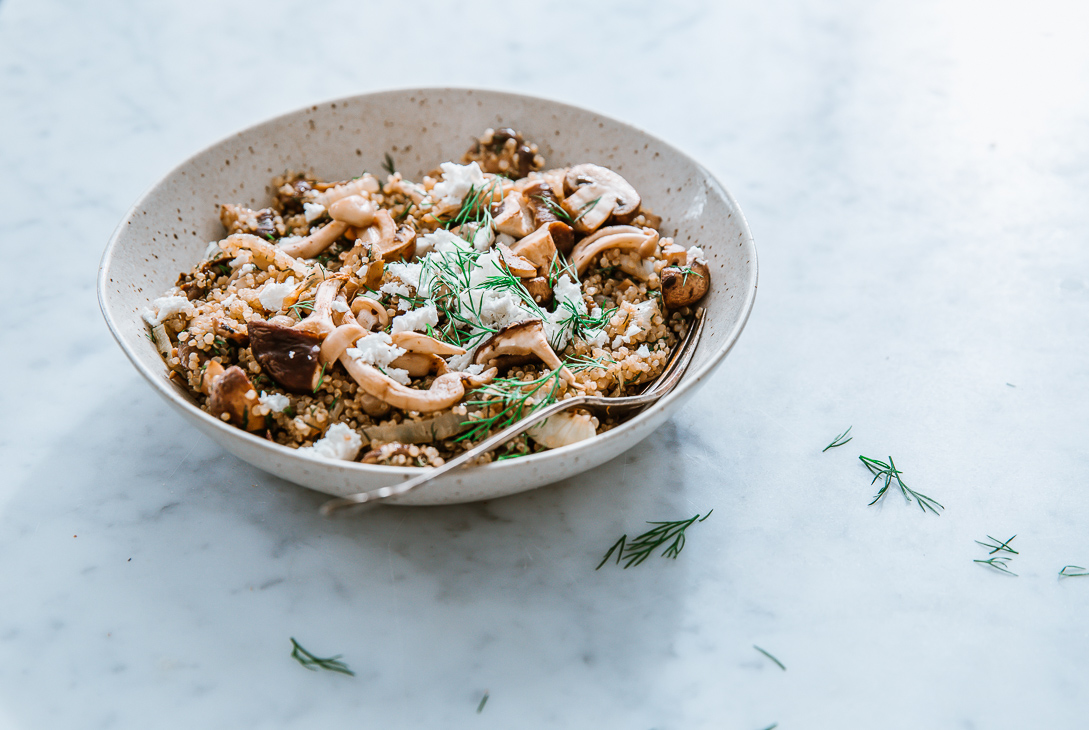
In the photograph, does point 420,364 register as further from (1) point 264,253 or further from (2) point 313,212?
(2) point 313,212

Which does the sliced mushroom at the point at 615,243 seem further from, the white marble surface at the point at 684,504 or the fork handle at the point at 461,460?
the fork handle at the point at 461,460

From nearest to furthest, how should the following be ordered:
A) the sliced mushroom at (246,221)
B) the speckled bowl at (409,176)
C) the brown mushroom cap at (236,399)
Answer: the speckled bowl at (409,176) < the brown mushroom cap at (236,399) < the sliced mushroom at (246,221)

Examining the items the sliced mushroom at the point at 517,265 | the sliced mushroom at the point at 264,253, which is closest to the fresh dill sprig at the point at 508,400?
the sliced mushroom at the point at 517,265

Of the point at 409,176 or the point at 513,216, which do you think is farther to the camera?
the point at 409,176

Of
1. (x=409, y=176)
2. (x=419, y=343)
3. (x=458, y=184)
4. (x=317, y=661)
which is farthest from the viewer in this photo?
(x=409, y=176)

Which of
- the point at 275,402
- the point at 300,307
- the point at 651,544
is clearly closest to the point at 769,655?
the point at 651,544

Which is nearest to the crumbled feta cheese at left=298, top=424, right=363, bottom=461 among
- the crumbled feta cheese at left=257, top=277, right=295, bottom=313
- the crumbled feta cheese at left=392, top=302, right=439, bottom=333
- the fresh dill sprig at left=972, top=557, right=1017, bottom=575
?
the crumbled feta cheese at left=392, top=302, right=439, bottom=333

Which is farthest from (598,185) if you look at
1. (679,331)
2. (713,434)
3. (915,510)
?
(915,510)
